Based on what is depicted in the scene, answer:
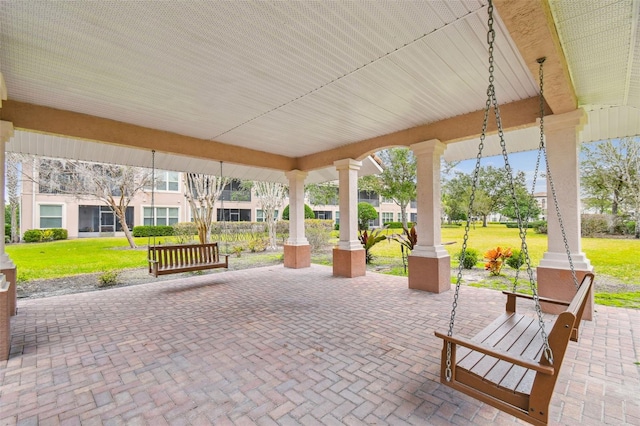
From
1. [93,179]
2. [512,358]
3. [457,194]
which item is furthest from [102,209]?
[457,194]

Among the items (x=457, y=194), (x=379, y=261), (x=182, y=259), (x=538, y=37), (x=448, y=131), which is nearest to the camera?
(x=538, y=37)

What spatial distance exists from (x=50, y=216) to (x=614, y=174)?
30950 millimetres

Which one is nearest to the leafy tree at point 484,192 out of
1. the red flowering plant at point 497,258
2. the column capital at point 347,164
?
the red flowering plant at point 497,258

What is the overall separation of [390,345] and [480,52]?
3.43 metres

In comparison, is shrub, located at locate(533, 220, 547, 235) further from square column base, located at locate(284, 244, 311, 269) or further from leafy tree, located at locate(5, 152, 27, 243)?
leafy tree, located at locate(5, 152, 27, 243)

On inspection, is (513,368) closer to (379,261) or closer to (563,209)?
(563,209)

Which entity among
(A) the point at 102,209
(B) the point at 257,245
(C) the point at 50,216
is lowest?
(B) the point at 257,245

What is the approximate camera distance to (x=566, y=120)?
13.9 ft

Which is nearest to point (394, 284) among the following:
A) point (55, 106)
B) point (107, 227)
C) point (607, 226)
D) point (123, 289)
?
point (123, 289)

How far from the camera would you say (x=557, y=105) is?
4.04m

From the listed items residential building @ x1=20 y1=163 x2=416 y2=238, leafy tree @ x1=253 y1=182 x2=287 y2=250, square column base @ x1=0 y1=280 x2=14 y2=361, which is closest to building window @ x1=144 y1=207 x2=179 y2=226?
residential building @ x1=20 y1=163 x2=416 y2=238

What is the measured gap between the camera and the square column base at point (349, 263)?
23.7 ft

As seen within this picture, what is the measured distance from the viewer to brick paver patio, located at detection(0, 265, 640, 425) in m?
2.17

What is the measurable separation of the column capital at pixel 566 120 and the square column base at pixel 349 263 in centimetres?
446
